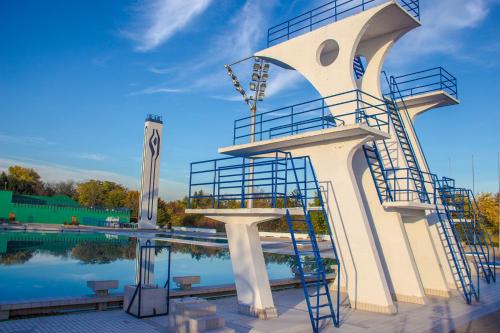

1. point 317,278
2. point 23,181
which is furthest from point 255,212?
point 23,181

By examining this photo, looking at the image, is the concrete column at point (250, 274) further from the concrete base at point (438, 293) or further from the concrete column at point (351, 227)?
the concrete base at point (438, 293)

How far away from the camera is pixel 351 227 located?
10305 millimetres

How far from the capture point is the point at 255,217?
912cm

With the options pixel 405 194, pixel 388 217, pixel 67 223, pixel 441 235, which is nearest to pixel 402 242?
pixel 388 217

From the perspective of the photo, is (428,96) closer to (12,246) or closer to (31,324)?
(31,324)

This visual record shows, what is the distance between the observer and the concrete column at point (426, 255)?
12.6m

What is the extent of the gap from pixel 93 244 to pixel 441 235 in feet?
67.2

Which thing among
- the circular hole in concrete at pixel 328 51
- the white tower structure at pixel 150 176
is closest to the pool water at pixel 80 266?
the circular hole in concrete at pixel 328 51

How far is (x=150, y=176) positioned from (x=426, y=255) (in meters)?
27.8

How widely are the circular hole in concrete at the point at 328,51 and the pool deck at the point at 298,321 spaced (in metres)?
7.32

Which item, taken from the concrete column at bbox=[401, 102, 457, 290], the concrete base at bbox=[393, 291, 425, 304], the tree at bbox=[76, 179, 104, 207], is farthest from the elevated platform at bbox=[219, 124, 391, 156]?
the tree at bbox=[76, 179, 104, 207]

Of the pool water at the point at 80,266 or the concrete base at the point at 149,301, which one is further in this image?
the pool water at the point at 80,266

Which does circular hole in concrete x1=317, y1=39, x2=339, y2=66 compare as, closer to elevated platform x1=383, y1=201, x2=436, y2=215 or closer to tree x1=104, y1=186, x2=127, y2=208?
elevated platform x1=383, y1=201, x2=436, y2=215

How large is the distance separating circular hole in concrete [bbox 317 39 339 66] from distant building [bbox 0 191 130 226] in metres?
37.1
